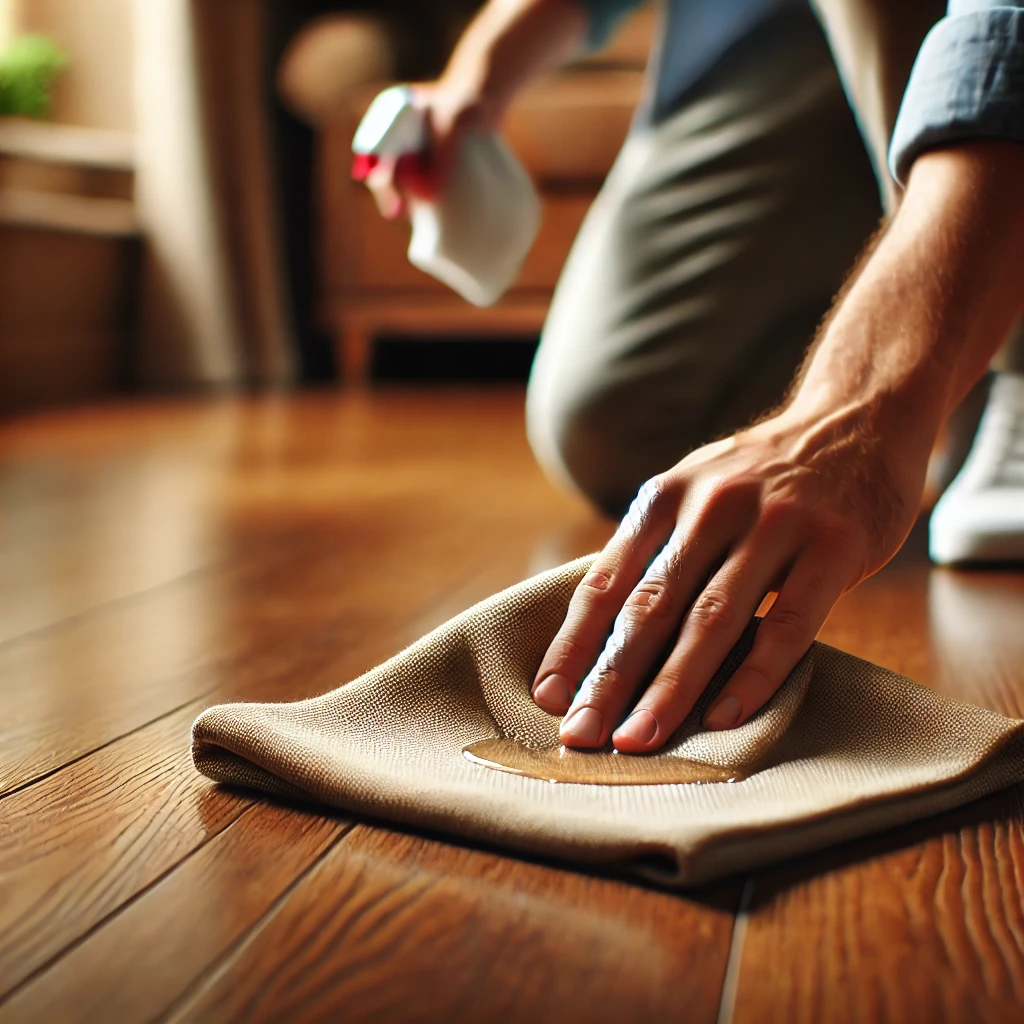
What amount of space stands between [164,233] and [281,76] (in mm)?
430

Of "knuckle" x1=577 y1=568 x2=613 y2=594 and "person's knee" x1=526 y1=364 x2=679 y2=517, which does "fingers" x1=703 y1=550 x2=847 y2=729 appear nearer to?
"knuckle" x1=577 y1=568 x2=613 y2=594

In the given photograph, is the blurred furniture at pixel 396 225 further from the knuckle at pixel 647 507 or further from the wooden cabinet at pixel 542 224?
the knuckle at pixel 647 507

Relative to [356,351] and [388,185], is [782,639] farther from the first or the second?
[356,351]

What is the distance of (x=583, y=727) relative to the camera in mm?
431

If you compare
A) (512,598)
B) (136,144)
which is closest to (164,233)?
(136,144)

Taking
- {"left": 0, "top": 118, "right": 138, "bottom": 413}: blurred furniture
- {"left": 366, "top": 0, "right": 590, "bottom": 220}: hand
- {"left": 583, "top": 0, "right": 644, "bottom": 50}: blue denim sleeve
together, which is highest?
{"left": 583, "top": 0, "right": 644, "bottom": 50}: blue denim sleeve

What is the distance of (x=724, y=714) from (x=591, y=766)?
0.05m

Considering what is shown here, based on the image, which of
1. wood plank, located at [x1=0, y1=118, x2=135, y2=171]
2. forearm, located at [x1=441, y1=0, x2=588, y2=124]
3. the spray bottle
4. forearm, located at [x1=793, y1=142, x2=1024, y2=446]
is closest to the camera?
forearm, located at [x1=793, y1=142, x2=1024, y2=446]

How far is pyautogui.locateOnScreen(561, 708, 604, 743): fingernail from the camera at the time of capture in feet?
1.41

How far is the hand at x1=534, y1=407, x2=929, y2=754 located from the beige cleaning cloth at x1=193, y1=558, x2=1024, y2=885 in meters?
0.01

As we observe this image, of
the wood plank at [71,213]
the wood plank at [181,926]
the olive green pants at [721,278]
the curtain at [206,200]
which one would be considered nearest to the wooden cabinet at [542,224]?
the curtain at [206,200]

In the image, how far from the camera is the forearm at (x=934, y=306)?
51cm

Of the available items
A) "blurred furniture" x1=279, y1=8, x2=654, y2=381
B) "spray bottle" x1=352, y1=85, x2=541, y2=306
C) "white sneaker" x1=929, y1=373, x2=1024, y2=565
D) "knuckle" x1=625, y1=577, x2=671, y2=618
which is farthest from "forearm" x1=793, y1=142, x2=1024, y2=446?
"blurred furniture" x1=279, y1=8, x2=654, y2=381

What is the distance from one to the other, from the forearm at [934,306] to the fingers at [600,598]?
3.4 inches
